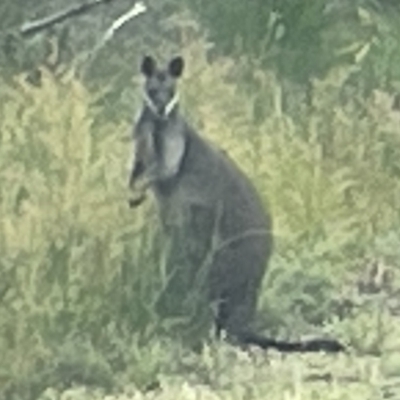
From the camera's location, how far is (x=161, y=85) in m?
2.87

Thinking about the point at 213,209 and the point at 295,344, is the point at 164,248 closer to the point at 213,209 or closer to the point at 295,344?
the point at 213,209

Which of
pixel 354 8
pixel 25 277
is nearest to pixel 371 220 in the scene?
pixel 354 8

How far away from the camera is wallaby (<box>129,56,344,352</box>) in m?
2.89

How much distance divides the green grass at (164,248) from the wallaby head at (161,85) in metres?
0.03

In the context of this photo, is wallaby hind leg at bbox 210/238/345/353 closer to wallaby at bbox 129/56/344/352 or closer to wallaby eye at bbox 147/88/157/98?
wallaby at bbox 129/56/344/352

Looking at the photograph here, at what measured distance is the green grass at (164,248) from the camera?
282 cm

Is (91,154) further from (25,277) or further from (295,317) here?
(295,317)

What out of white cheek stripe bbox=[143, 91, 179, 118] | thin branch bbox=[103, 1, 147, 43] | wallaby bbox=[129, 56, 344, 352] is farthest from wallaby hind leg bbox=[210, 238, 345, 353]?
thin branch bbox=[103, 1, 147, 43]

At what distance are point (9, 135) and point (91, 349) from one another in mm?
363

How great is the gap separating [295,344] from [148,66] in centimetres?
51

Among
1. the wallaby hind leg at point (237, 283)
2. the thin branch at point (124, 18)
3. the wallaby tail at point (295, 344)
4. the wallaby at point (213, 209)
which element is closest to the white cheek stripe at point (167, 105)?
the wallaby at point (213, 209)

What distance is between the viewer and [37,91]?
2.90 m

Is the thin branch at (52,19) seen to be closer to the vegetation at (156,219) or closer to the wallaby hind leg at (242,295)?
the vegetation at (156,219)

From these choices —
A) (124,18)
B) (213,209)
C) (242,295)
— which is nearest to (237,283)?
(242,295)
